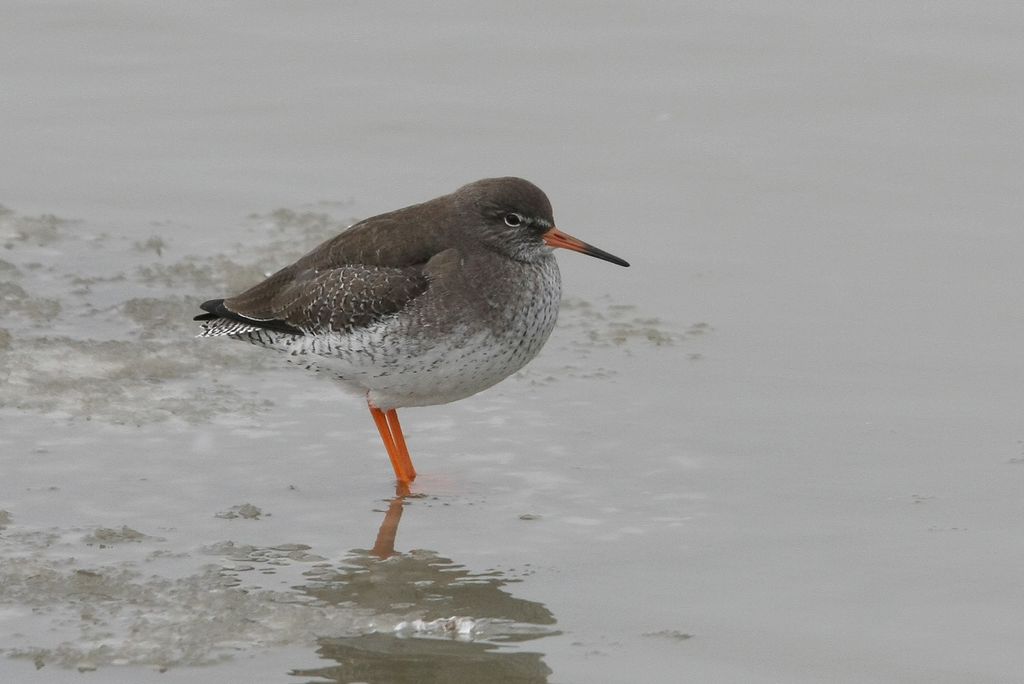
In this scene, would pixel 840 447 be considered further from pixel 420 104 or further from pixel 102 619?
pixel 420 104

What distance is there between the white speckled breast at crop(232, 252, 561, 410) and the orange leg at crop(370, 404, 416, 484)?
0.13 meters

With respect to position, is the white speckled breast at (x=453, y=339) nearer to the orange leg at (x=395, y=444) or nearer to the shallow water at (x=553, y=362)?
the orange leg at (x=395, y=444)

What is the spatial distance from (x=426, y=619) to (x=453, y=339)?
1.87m

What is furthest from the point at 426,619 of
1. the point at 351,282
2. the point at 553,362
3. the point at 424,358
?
the point at 553,362

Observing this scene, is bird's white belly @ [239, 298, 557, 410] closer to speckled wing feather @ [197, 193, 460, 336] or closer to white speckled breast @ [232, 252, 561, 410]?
white speckled breast @ [232, 252, 561, 410]

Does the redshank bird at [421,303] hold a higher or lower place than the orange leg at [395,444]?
higher

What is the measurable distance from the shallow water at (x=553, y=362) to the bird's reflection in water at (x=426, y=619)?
0.8 inches

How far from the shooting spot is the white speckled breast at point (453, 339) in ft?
28.4

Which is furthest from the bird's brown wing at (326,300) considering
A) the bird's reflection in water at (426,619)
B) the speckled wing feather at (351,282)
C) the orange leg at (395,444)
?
the bird's reflection in water at (426,619)

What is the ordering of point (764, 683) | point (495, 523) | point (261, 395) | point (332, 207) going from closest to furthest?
point (764, 683), point (495, 523), point (261, 395), point (332, 207)

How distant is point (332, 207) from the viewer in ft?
41.0

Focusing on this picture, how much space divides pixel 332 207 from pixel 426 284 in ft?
12.7

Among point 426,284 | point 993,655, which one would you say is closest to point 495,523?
point 426,284

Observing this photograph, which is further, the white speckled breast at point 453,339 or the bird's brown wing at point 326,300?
the bird's brown wing at point 326,300
